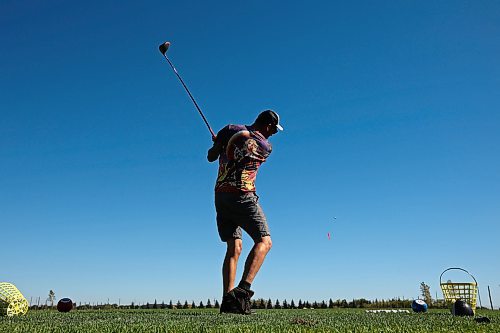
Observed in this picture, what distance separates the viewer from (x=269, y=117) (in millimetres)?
5680

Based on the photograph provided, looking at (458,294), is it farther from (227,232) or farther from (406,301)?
(406,301)

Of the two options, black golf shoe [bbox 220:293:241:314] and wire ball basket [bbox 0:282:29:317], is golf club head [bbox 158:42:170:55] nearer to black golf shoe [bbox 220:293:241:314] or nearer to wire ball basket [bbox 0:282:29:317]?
wire ball basket [bbox 0:282:29:317]

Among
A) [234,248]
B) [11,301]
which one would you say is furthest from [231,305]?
[11,301]

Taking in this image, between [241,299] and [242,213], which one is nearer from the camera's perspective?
[241,299]

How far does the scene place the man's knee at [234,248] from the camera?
5551 millimetres

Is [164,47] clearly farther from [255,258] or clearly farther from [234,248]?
[255,258]

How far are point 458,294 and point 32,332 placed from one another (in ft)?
21.1

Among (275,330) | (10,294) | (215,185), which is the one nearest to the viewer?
(275,330)

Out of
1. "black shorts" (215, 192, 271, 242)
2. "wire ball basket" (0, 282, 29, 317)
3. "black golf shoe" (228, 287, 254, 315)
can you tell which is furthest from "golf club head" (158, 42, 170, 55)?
"black golf shoe" (228, 287, 254, 315)

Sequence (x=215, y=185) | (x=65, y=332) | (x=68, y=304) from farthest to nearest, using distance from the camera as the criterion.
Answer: (x=68, y=304)
(x=215, y=185)
(x=65, y=332)

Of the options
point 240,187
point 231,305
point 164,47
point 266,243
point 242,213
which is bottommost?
point 231,305

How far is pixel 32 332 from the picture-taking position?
8.39ft

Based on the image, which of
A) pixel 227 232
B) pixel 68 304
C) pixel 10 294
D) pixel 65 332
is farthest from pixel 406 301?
pixel 65 332

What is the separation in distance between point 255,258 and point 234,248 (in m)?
0.66
